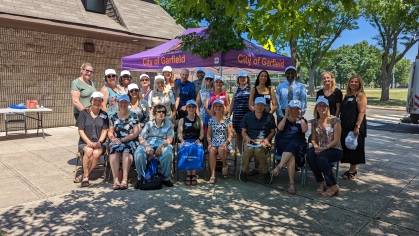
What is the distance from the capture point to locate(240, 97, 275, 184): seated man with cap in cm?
484

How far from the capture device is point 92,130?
4.95 metres

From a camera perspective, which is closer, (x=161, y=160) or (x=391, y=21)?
(x=161, y=160)

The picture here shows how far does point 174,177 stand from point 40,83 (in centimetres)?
687

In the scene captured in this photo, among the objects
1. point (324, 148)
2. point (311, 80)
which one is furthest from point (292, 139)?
point (311, 80)

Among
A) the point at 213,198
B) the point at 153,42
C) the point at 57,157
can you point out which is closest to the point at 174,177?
the point at 213,198

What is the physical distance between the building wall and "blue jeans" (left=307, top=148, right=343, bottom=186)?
871cm

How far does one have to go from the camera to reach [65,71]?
33.3 ft

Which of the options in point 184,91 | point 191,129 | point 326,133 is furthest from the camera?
point 184,91

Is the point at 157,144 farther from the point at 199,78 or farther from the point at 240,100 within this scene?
the point at 199,78

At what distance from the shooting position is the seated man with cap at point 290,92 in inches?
213

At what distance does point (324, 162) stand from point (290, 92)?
156 cm

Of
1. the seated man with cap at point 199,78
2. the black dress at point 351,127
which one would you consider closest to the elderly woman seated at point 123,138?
the seated man with cap at point 199,78

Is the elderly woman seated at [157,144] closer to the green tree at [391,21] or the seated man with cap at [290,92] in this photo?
the seated man with cap at [290,92]

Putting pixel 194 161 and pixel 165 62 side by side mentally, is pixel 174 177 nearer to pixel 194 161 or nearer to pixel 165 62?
pixel 194 161
